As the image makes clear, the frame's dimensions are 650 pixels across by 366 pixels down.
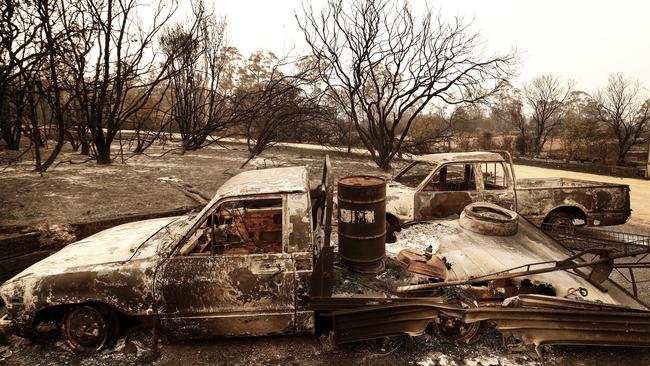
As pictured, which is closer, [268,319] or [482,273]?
[268,319]

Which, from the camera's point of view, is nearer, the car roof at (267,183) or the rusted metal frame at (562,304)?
the rusted metal frame at (562,304)

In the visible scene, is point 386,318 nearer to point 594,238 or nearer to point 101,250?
point 101,250

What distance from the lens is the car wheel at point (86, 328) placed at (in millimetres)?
3088

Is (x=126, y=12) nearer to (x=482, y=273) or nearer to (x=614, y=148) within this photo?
(x=482, y=273)

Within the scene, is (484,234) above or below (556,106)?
below

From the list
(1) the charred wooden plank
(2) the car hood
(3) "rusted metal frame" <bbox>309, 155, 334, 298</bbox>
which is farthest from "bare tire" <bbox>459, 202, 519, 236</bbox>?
(1) the charred wooden plank

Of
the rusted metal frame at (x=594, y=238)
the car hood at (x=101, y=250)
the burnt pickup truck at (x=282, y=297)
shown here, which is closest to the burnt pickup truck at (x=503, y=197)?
the rusted metal frame at (x=594, y=238)

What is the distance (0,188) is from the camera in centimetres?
792

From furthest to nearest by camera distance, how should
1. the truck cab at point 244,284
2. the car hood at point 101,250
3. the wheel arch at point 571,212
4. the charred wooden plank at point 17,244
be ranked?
the wheel arch at point 571,212
the charred wooden plank at point 17,244
the car hood at point 101,250
the truck cab at point 244,284

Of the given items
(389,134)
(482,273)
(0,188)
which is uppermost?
(389,134)

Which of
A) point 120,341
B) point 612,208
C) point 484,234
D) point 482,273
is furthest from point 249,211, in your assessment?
point 612,208

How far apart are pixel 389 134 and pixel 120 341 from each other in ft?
39.7

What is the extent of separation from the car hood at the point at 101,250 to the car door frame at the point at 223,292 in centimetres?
56

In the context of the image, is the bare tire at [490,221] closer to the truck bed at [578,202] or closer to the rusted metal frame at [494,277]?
the rusted metal frame at [494,277]
